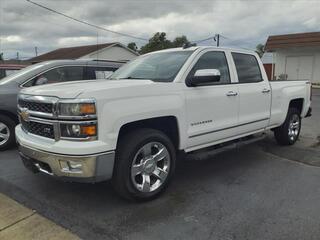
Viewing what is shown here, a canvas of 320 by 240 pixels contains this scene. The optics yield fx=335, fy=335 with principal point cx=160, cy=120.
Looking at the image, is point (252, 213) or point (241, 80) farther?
point (241, 80)

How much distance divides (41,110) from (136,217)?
1.56 m

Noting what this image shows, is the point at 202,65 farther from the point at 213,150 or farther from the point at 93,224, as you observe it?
the point at 93,224

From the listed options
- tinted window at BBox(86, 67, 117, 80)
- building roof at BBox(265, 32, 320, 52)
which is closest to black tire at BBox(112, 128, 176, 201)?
tinted window at BBox(86, 67, 117, 80)

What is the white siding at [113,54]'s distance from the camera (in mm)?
34188

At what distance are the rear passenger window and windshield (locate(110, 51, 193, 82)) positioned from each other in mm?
1034

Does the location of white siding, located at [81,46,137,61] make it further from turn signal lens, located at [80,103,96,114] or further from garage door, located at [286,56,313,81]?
turn signal lens, located at [80,103,96,114]

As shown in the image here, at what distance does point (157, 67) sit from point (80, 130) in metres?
1.83

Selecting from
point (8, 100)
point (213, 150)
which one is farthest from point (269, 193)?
point (8, 100)

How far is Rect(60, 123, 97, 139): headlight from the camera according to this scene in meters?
3.35

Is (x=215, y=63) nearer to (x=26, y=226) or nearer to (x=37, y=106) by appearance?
(x=37, y=106)

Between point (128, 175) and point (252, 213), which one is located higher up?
point (128, 175)

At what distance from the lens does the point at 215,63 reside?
4.97 meters

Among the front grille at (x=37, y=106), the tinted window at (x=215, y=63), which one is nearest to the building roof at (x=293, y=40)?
the tinted window at (x=215, y=63)

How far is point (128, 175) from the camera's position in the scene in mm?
3715
